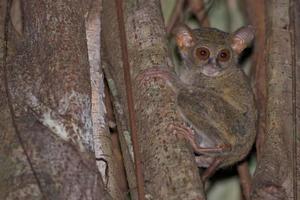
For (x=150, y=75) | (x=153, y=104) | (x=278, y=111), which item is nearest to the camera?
(x=153, y=104)

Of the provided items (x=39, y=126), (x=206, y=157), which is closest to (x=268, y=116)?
(x=206, y=157)

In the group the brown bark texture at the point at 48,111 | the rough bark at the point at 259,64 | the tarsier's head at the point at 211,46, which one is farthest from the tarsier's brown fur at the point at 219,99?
the brown bark texture at the point at 48,111

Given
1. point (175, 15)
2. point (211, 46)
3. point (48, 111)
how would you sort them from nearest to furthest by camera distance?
point (48, 111) → point (211, 46) → point (175, 15)

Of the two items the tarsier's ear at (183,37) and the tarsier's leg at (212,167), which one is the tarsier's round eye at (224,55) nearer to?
the tarsier's ear at (183,37)

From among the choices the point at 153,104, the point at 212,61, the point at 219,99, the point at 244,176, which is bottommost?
the point at 244,176

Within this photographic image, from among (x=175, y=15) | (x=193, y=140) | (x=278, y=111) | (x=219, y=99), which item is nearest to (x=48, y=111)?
(x=193, y=140)

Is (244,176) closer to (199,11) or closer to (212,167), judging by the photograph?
(212,167)

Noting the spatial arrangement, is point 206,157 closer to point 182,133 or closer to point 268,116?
point 268,116
